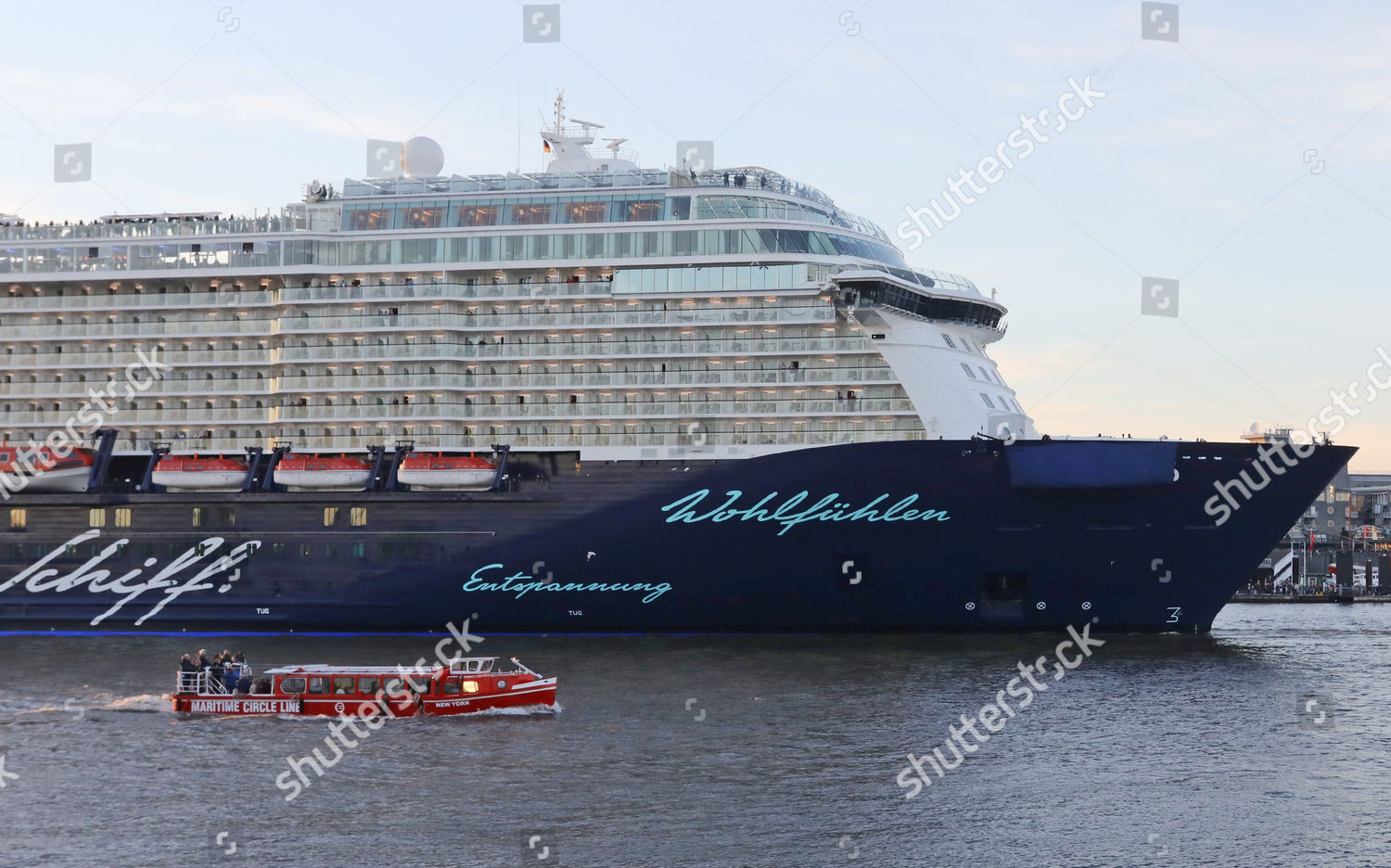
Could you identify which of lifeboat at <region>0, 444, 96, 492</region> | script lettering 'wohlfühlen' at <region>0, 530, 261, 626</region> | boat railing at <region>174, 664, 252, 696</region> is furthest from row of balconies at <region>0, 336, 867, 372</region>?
boat railing at <region>174, 664, 252, 696</region>

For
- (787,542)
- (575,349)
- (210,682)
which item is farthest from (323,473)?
(787,542)

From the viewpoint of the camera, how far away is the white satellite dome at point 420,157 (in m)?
51.1

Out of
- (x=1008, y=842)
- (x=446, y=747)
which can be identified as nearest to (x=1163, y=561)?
(x=1008, y=842)

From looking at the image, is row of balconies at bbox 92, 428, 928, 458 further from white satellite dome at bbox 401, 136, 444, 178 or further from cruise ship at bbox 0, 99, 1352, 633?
white satellite dome at bbox 401, 136, 444, 178

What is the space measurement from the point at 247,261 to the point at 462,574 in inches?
578

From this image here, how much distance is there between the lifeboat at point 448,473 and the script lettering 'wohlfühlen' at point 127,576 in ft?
20.4

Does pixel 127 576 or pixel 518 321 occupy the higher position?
pixel 518 321

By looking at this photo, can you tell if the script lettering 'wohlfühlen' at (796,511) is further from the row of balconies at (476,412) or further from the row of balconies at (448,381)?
the row of balconies at (448,381)

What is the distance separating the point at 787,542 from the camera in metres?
41.7

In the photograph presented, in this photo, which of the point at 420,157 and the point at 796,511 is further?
the point at 420,157

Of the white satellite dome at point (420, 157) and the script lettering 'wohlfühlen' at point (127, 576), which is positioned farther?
the white satellite dome at point (420, 157)

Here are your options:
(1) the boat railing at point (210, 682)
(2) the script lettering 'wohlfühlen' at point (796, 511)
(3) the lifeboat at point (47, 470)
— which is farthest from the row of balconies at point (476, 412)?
(1) the boat railing at point (210, 682)

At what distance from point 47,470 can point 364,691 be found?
2075 cm

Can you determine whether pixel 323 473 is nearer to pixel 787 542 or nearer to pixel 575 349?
pixel 575 349
